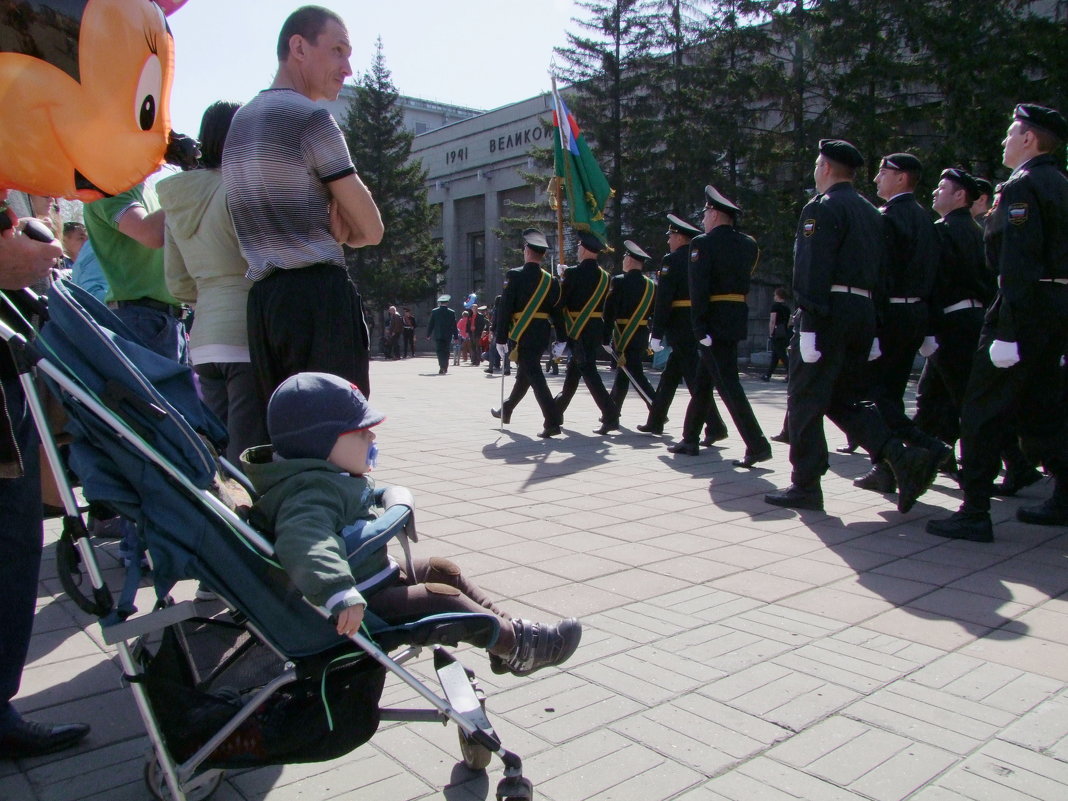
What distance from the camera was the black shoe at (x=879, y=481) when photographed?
6031 millimetres

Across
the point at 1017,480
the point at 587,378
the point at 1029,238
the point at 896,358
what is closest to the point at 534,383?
the point at 587,378

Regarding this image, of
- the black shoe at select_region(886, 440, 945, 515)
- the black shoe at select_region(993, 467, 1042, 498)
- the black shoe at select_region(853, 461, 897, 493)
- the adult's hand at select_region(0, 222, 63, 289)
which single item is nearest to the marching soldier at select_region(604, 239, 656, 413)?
the black shoe at select_region(853, 461, 897, 493)

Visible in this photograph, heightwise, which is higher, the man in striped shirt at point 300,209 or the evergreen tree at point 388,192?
the evergreen tree at point 388,192

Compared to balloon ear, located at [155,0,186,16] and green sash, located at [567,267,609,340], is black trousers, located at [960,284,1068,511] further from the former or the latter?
green sash, located at [567,267,609,340]

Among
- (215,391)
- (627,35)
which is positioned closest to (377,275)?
(627,35)

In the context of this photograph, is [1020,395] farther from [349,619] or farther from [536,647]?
[349,619]

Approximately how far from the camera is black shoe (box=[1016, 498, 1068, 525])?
5.23 m

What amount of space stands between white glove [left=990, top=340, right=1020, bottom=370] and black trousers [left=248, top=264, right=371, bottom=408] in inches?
132

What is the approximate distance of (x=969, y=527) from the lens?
4871 mm

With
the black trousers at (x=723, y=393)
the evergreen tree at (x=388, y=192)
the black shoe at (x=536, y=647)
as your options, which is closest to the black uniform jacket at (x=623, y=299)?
the black trousers at (x=723, y=393)

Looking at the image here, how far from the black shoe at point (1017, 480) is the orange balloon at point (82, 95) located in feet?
19.5

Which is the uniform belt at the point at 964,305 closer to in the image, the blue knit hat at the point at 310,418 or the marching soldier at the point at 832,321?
the marching soldier at the point at 832,321

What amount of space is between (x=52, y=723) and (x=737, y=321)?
19.2ft

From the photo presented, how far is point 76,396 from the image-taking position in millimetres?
2057
